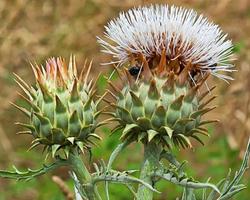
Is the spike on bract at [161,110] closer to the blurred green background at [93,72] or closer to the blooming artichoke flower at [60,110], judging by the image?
the blooming artichoke flower at [60,110]

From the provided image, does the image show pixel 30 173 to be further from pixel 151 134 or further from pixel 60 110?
pixel 151 134

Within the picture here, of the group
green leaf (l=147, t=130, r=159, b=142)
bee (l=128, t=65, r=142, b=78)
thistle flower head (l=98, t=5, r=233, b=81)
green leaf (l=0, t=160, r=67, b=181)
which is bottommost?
green leaf (l=0, t=160, r=67, b=181)

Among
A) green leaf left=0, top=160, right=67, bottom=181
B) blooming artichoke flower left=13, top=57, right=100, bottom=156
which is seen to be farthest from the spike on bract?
green leaf left=0, top=160, right=67, bottom=181

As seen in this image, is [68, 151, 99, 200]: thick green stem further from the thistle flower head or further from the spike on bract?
the thistle flower head

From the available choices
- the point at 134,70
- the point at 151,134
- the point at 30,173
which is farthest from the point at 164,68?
the point at 30,173

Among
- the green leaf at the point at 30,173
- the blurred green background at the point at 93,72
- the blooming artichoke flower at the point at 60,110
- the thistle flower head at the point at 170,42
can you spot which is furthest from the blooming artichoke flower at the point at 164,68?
the blurred green background at the point at 93,72

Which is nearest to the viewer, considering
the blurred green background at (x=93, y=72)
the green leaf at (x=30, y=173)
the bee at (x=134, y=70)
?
the green leaf at (x=30, y=173)
